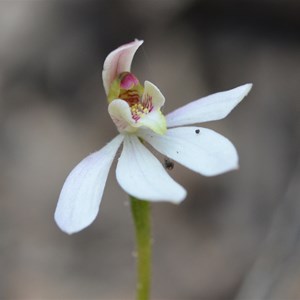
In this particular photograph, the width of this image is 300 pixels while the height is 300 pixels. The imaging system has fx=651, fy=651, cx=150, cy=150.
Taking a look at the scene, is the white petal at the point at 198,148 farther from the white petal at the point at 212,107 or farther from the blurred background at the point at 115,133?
the blurred background at the point at 115,133

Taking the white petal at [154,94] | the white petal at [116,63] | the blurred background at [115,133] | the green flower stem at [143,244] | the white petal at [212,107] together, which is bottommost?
the green flower stem at [143,244]

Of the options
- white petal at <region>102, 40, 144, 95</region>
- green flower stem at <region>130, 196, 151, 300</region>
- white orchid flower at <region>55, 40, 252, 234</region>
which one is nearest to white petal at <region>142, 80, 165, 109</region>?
white orchid flower at <region>55, 40, 252, 234</region>

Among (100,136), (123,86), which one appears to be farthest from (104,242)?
(123,86)

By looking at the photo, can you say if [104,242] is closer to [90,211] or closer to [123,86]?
[123,86]

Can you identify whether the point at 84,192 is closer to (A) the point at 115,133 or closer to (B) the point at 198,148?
(B) the point at 198,148

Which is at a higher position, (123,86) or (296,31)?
(296,31)

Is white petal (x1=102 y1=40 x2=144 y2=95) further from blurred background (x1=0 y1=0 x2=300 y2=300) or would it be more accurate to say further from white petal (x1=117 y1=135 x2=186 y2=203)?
blurred background (x1=0 y1=0 x2=300 y2=300)

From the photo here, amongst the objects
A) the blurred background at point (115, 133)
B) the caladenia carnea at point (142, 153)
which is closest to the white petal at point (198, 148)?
the caladenia carnea at point (142, 153)
